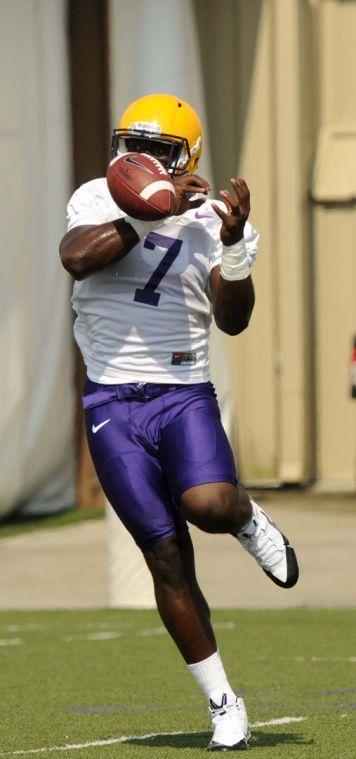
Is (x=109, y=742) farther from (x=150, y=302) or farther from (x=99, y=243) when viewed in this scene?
(x=99, y=243)

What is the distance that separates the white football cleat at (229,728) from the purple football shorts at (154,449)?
0.54 meters

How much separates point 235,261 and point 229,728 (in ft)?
4.58

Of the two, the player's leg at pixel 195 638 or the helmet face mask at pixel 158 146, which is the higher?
the helmet face mask at pixel 158 146

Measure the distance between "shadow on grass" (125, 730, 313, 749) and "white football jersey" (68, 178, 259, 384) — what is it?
114cm

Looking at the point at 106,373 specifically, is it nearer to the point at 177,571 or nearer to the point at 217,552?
the point at 177,571

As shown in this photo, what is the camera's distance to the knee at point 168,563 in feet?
17.3

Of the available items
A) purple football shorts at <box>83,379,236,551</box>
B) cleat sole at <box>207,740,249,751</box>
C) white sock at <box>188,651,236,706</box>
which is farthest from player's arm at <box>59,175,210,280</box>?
cleat sole at <box>207,740,249,751</box>

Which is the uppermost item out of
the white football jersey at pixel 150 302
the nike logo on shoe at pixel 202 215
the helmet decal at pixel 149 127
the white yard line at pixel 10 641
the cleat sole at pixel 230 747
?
the helmet decal at pixel 149 127

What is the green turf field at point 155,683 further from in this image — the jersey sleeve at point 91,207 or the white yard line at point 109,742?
the jersey sleeve at point 91,207

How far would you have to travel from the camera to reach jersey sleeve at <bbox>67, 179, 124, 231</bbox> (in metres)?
5.31

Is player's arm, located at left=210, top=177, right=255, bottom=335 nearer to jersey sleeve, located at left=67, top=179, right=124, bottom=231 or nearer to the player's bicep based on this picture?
the player's bicep

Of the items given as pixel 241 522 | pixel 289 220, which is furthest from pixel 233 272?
pixel 289 220


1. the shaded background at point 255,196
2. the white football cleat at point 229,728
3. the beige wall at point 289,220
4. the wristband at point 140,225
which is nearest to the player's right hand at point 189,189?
the wristband at point 140,225

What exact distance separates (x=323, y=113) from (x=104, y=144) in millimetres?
2244
